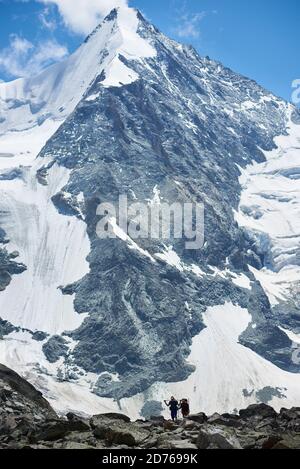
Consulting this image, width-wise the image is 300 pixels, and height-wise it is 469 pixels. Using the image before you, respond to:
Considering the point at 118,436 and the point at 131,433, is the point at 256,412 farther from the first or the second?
the point at 118,436

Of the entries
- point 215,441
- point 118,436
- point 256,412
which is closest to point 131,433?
point 118,436

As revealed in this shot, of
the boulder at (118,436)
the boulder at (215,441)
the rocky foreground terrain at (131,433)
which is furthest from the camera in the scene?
the boulder at (118,436)

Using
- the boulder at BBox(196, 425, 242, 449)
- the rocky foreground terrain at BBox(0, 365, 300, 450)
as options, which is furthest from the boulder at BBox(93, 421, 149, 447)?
the boulder at BBox(196, 425, 242, 449)

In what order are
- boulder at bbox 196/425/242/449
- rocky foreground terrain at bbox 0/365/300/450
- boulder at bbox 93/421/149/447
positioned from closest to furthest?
boulder at bbox 196/425/242/449
rocky foreground terrain at bbox 0/365/300/450
boulder at bbox 93/421/149/447

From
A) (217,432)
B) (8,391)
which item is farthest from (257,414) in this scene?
(217,432)

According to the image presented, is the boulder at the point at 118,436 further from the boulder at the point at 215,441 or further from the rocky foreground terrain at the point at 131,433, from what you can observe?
the boulder at the point at 215,441

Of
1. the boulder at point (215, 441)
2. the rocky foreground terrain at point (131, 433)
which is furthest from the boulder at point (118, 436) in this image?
the boulder at point (215, 441)

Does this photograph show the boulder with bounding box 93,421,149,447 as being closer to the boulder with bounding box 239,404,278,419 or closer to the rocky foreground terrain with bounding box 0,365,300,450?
the rocky foreground terrain with bounding box 0,365,300,450
